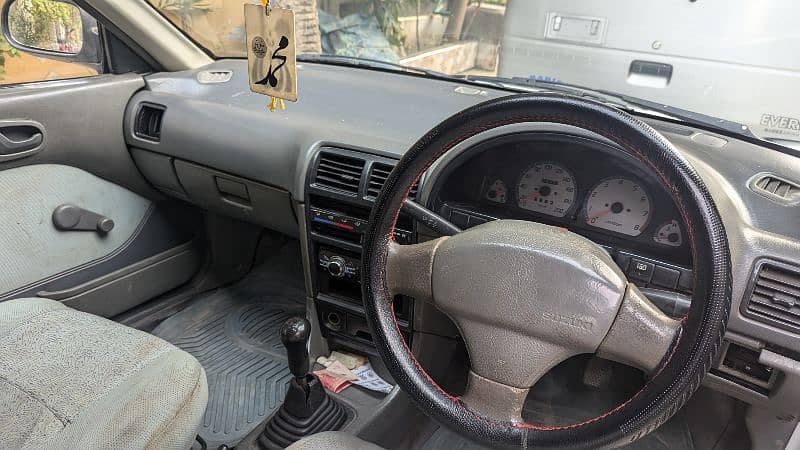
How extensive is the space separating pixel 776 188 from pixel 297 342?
1.05 meters

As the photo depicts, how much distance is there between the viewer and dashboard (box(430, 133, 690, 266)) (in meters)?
1.15

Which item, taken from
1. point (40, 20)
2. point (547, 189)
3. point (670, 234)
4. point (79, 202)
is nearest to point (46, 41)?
point (40, 20)

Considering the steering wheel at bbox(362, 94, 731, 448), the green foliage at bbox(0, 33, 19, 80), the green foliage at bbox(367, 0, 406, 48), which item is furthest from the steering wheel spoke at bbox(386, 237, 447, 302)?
the green foliage at bbox(367, 0, 406, 48)

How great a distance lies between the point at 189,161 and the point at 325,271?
2.04 ft

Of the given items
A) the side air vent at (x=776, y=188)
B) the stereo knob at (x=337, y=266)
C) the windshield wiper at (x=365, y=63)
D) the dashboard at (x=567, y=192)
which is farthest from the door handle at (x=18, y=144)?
the side air vent at (x=776, y=188)

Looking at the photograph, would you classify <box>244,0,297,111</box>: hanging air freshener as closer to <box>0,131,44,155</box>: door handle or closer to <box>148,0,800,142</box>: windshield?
<box>148,0,800,142</box>: windshield

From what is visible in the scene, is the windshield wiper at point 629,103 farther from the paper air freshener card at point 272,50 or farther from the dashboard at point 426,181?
the paper air freshener card at point 272,50

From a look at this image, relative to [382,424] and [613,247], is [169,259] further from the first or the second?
[613,247]

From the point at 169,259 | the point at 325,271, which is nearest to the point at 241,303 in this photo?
the point at 169,259

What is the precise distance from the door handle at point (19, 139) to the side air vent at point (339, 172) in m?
0.90

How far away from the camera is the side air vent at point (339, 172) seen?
144 centimetres

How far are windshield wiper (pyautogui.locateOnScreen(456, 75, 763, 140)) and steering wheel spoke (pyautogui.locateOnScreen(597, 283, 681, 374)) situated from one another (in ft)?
1.58

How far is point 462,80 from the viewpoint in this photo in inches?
69.9

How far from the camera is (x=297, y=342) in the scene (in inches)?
55.9
